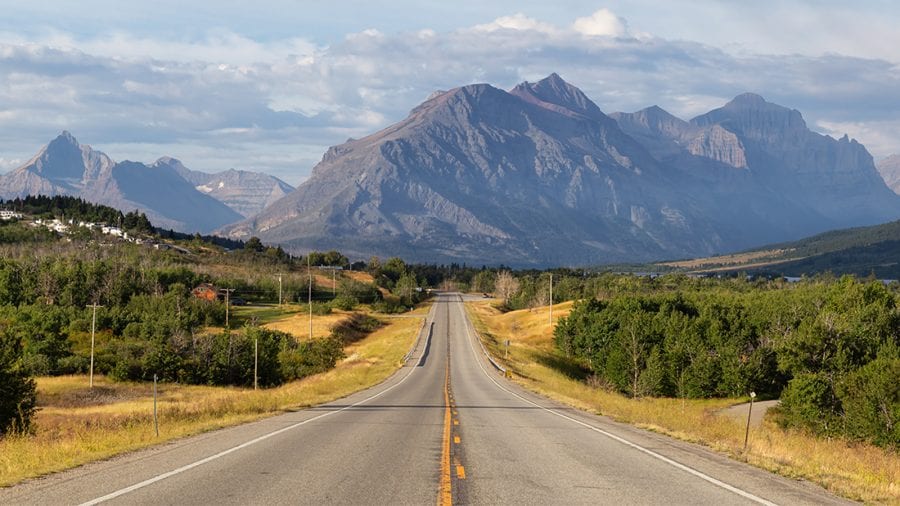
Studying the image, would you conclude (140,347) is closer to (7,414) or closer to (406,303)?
(7,414)

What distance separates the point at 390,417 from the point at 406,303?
16384 centimetres

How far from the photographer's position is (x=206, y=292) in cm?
15638

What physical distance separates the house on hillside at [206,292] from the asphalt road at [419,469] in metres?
130

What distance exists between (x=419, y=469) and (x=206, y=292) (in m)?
146

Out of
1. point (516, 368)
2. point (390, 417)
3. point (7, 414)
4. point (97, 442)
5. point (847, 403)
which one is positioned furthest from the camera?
point (516, 368)

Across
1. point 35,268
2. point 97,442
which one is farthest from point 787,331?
point 35,268

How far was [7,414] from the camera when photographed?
4384 centimetres

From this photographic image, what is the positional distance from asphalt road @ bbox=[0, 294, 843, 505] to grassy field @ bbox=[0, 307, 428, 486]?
1.19m

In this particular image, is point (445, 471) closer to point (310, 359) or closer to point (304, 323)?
point (310, 359)

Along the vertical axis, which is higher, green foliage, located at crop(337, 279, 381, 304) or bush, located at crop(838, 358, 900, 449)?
green foliage, located at crop(337, 279, 381, 304)

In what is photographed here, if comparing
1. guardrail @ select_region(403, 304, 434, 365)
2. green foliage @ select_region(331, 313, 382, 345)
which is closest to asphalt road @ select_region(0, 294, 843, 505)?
guardrail @ select_region(403, 304, 434, 365)

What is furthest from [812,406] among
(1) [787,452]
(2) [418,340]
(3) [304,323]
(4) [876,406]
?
(3) [304,323]

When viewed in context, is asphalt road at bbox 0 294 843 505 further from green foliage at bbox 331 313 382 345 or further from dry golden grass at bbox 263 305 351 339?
green foliage at bbox 331 313 382 345

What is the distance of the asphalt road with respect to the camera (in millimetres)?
14023
